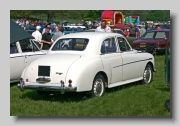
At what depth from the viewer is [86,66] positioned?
9391 mm

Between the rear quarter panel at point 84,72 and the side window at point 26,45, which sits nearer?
the rear quarter panel at point 84,72

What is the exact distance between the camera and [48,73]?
9.44 metres

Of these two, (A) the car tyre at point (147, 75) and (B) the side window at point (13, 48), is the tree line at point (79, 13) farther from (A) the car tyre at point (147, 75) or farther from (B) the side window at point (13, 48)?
(A) the car tyre at point (147, 75)

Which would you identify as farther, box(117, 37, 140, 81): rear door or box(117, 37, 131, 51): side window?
box(117, 37, 131, 51): side window

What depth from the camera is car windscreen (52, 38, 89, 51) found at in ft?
33.6

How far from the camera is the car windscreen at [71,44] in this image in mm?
10250

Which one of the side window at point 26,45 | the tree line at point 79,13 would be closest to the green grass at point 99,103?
the side window at point 26,45

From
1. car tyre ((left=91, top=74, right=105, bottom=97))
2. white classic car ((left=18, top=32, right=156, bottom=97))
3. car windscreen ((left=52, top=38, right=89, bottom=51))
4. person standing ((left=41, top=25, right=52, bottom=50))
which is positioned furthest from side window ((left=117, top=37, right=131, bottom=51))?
person standing ((left=41, top=25, right=52, bottom=50))

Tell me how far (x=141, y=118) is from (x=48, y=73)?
8.05 ft

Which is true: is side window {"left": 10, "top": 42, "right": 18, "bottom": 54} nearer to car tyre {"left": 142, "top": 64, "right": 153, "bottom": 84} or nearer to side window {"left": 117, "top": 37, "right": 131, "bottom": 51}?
side window {"left": 117, "top": 37, "right": 131, "bottom": 51}

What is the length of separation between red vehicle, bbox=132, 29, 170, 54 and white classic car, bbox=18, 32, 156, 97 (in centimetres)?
872

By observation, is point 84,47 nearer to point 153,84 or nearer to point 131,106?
point 131,106

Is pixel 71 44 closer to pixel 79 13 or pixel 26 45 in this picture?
pixel 79 13

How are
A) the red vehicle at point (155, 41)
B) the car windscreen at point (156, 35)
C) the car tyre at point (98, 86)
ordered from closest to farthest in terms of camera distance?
the car tyre at point (98, 86), the red vehicle at point (155, 41), the car windscreen at point (156, 35)
